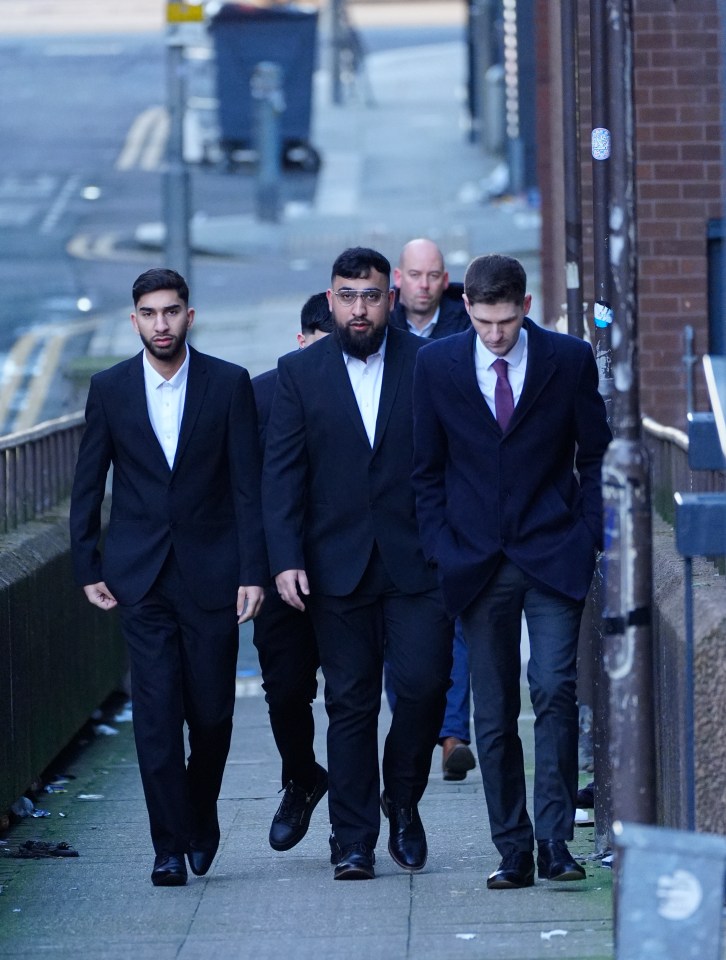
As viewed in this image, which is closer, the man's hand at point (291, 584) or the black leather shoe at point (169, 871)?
the man's hand at point (291, 584)

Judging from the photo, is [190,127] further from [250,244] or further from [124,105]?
[250,244]

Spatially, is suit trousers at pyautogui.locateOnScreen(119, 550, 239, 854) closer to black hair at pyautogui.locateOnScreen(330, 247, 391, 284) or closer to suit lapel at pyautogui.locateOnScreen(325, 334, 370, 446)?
suit lapel at pyautogui.locateOnScreen(325, 334, 370, 446)

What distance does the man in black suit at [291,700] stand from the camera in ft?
22.2

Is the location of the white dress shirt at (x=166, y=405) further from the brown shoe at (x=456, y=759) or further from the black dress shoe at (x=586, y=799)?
the brown shoe at (x=456, y=759)

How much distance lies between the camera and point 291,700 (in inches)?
269

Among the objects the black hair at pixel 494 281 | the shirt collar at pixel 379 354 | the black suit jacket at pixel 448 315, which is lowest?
the shirt collar at pixel 379 354

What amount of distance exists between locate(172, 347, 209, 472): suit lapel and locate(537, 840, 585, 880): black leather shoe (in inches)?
69.4

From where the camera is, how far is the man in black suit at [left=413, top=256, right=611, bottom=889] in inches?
238

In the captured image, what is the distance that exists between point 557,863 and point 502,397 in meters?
1.48

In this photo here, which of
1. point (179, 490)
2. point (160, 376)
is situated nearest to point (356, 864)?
point (179, 490)

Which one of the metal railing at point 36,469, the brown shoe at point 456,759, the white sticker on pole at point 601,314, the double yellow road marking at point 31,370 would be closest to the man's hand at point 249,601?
the white sticker on pole at point 601,314

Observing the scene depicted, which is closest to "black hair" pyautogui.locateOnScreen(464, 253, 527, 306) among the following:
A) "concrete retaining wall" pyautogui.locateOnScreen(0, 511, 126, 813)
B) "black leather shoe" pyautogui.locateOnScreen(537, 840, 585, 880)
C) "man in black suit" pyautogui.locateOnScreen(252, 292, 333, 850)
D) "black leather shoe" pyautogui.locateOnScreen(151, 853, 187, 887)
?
"man in black suit" pyautogui.locateOnScreen(252, 292, 333, 850)

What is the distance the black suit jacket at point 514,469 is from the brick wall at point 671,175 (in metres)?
5.20

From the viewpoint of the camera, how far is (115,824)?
7785 millimetres
